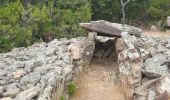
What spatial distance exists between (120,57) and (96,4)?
60.0 ft

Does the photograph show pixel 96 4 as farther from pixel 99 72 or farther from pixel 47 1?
pixel 99 72

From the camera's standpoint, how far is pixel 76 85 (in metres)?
15.7

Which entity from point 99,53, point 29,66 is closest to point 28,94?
point 29,66

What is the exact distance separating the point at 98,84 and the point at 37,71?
3.29 m

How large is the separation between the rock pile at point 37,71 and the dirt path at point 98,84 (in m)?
0.66

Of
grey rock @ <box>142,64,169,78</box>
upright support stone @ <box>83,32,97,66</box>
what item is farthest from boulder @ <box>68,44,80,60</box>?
grey rock @ <box>142,64,169,78</box>

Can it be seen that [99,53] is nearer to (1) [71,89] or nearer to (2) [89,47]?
(2) [89,47]

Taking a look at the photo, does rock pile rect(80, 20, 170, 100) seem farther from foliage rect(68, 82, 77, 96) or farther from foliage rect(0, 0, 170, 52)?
foliage rect(0, 0, 170, 52)

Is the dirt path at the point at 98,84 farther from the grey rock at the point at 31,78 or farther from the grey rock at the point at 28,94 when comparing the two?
the grey rock at the point at 28,94

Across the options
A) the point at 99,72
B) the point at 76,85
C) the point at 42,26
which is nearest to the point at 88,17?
the point at 42,26

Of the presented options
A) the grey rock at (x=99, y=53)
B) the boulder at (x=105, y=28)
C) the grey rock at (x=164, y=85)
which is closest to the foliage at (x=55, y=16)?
the grey rock at (x=99, y=53)

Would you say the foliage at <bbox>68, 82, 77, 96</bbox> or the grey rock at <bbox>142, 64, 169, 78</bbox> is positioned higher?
the grey rock at <bbox>142, 64, 169, 78</bbox>

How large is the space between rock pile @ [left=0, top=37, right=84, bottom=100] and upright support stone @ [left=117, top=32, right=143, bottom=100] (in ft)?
6.68

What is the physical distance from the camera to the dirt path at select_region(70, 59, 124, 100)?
15.2 metres
